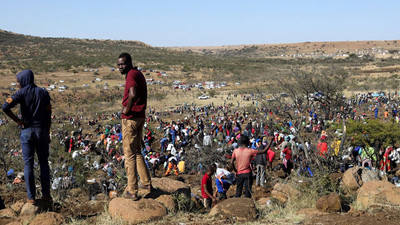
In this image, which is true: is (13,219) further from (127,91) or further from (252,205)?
(252,205)

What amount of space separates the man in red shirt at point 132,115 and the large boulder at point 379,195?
3219 millimetres

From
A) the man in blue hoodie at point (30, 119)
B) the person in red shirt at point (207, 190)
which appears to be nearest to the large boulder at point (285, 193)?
the person in red shirt at point (207, 190)

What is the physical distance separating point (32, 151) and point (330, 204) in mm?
3798

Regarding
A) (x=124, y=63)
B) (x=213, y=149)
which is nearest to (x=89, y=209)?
(x=124, y=63)

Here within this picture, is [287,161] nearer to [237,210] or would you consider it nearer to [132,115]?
[237,210]

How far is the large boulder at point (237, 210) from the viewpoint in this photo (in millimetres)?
4527

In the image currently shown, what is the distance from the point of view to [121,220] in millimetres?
4270

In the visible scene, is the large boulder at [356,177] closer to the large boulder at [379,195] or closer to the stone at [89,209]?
the large boulder at [379,195]

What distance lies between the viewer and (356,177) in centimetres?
762

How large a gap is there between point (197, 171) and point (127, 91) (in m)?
9.02

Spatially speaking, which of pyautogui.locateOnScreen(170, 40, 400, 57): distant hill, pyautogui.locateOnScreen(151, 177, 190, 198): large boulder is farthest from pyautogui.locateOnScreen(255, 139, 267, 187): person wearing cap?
pyautogui.locateOnScreen(170, 40, 400, 57): distant hill

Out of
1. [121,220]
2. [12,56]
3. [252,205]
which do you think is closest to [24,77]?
[121,220]

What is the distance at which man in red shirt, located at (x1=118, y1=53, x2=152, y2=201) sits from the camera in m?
4.35

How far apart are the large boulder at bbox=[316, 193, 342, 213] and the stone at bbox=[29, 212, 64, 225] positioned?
3260 mm
